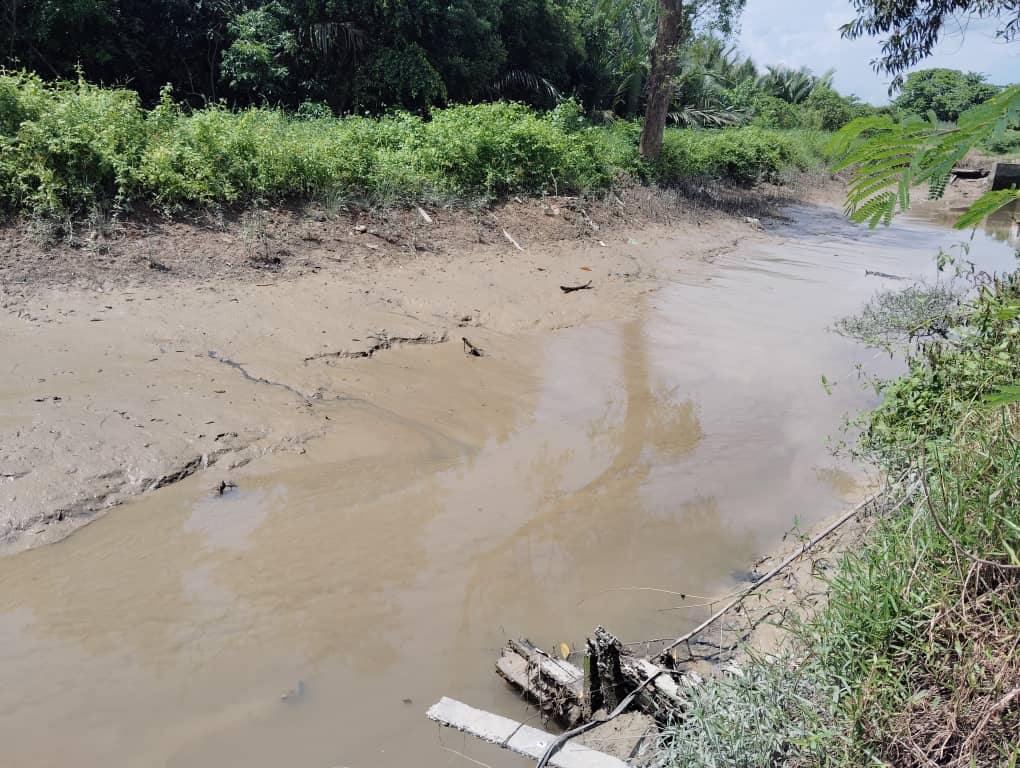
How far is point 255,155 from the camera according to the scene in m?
7.99

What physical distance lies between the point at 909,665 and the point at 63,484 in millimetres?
4031

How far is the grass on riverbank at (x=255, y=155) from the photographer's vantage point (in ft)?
22.1

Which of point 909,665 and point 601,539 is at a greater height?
point 909,665

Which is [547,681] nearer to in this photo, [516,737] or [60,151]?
[516,737]

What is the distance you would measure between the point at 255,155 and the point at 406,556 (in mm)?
5516

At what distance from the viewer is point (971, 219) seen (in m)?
2.12

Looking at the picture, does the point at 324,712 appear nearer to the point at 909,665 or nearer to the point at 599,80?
the point at 909,665

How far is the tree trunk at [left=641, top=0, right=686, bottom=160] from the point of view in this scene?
13.5 meters

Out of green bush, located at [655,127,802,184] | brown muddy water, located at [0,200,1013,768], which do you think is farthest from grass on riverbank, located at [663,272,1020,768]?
green bush, located at [655,127,802,184]

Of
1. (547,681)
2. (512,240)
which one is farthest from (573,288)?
(547,681)

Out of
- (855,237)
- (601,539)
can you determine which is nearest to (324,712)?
(601,539)

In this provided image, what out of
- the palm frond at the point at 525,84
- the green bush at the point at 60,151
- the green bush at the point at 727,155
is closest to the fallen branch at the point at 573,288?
the green bush at the point at 60,151

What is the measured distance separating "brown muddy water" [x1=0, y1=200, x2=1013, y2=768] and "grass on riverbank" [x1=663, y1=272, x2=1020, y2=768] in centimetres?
102

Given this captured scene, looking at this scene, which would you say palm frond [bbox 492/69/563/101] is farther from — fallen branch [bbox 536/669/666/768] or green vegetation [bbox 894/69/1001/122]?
green vegetation [bbox 894/69/1001/122]
